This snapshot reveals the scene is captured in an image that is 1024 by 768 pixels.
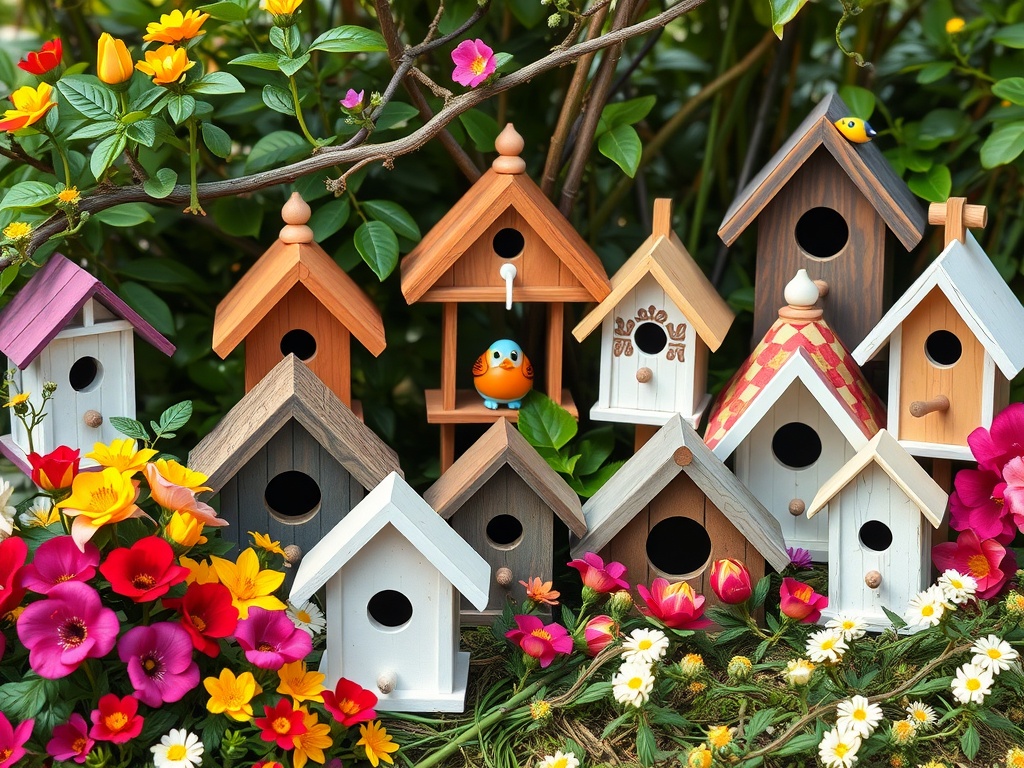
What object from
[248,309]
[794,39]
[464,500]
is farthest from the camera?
[794,39]

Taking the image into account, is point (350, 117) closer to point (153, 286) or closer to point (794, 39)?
point (153, 286)

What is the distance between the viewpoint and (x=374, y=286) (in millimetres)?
3219

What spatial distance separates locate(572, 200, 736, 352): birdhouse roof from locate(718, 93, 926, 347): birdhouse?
0.13 m

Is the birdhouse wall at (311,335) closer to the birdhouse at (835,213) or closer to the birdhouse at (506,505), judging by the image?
the birdhouse at (506,505)

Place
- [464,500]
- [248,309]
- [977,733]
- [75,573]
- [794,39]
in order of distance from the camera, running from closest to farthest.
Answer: [75,573] → [977,733] → [464,500] → [248,309] → [794,39]

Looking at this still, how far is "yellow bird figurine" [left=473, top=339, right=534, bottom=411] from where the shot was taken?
2758 millimetres

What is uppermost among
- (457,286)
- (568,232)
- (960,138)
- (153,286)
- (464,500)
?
(960,138)

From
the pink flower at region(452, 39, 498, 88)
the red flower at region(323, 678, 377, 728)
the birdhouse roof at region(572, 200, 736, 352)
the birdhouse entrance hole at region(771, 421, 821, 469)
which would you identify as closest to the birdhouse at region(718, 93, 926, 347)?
the birdhouse roof at region(572, 200, 736, 352)

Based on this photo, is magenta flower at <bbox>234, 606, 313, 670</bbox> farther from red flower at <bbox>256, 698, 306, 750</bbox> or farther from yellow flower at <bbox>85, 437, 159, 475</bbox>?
yellow flower at <bbox>85, 437, 159, 475</bbox>

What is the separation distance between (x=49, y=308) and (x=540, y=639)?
1226 mm

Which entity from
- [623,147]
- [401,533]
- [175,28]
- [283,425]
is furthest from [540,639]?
[175,28]

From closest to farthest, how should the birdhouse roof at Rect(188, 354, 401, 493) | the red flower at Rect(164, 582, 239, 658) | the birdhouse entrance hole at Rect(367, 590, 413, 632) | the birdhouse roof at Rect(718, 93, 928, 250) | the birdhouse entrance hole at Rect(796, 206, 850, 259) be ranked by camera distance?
the red flower at Rect(164, 582, 239, 658) → the birdhouse roof at Rect(188, 354, 401, 493) → the birdhouse entrance hole at Rect(367, 590, 413, 632) → the birdhouse roof at Rect(718, 93, 928, 250) → the birdhouse entrance hole at Rect(796, 206, 850, 259)

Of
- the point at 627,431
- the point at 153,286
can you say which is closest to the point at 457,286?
the point at 627,431

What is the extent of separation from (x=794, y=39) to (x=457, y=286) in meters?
1.34
